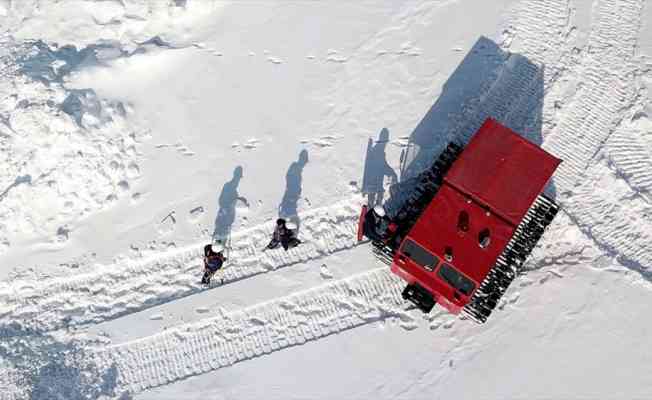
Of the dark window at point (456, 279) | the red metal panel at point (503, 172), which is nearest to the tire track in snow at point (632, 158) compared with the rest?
the red metal panel at point (503, 172)

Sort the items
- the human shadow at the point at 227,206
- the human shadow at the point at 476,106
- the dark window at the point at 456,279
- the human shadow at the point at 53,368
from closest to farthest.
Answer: the dark window at the point at 456,279
the human shadow at the point at 53,368
the human shadow at the point at 227,206
the human shadow at the point at 476,106

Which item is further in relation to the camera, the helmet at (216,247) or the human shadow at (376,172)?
the human shadow at (376,172)

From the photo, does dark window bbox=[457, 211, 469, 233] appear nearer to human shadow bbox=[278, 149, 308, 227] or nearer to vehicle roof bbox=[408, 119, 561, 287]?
vehicle roof bbox=[408, 119, 561, 287]

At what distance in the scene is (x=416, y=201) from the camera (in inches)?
435

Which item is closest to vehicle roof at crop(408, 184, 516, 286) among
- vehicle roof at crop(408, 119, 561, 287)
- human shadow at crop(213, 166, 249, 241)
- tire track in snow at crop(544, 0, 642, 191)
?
vehicle roof at crop(408, 119, 561, 287)

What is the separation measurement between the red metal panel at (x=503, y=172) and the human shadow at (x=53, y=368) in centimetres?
809

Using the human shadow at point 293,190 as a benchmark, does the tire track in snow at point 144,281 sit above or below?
below

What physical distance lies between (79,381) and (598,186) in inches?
461

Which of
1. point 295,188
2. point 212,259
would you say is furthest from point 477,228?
point 212,259

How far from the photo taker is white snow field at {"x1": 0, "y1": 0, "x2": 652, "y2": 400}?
1085cm

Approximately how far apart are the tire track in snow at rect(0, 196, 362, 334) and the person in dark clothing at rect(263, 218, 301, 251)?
273mm

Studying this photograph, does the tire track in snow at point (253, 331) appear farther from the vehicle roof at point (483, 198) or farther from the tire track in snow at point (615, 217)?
the tire track in snow at point (615, 217)

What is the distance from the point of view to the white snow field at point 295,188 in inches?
427

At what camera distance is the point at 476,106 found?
41.1 ft
